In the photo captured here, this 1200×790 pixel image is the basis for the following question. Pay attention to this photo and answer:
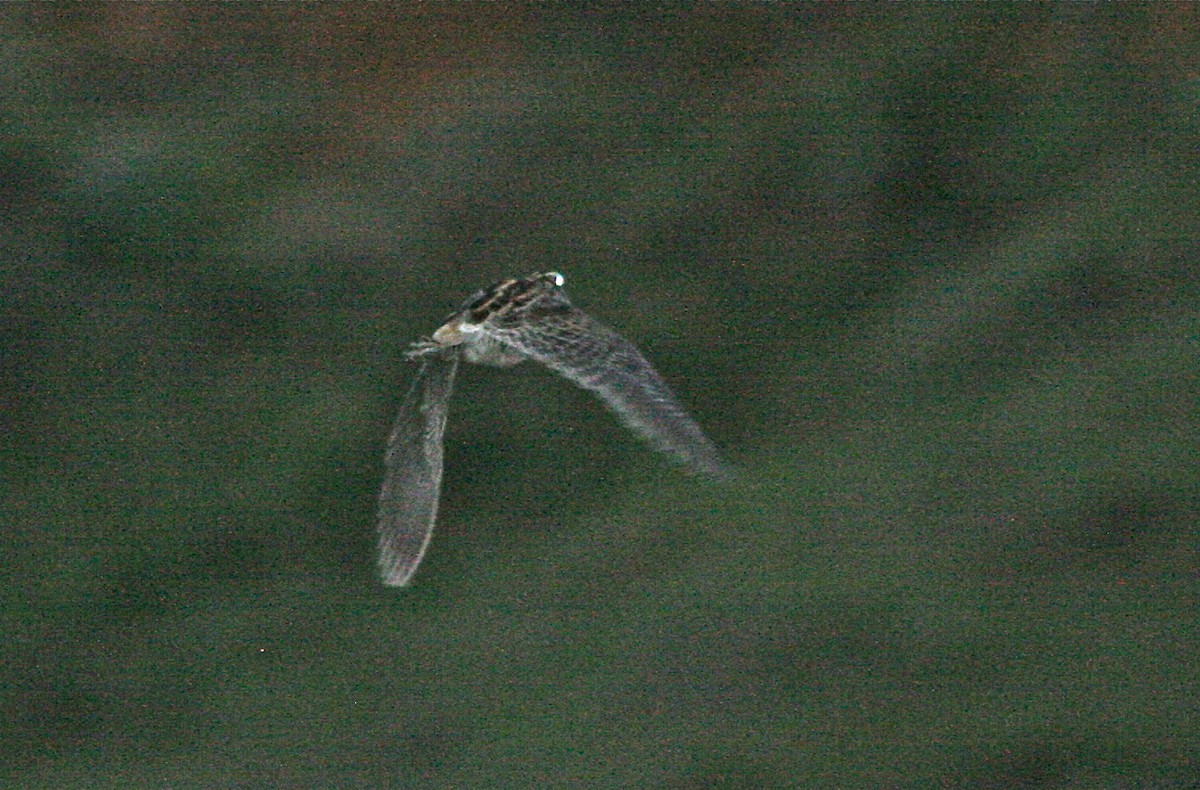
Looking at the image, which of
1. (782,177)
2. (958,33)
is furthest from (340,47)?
(958,33)

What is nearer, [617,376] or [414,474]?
[617,376]

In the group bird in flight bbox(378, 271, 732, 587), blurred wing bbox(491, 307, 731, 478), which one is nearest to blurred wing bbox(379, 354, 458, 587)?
bird in flight bbox(378, 271, 732, 587)

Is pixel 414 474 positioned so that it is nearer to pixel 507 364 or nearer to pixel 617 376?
pixel 507 364

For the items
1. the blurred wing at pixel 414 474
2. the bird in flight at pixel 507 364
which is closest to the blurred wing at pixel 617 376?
the bird in flight at pixel 507 364

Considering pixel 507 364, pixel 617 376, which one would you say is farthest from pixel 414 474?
pixel 617 376

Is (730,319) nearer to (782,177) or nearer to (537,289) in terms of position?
(782,177)

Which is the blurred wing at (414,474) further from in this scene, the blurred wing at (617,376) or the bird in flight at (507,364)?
the blurred wing at (617,376)

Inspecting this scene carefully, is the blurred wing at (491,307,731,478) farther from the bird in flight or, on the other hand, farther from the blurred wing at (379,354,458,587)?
the blurred wing at (379,354,458,587)
